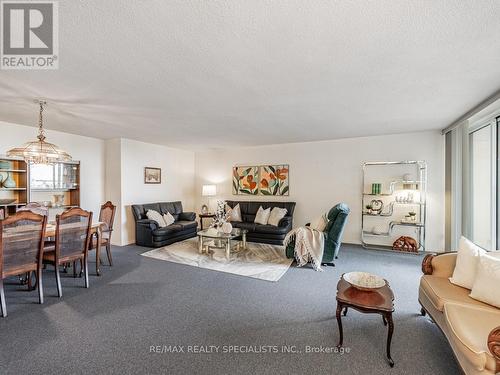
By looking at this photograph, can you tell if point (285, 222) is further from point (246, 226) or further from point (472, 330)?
point (472, 330)

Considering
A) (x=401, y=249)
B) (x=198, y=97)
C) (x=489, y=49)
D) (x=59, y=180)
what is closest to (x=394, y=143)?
(x=401, y=249)

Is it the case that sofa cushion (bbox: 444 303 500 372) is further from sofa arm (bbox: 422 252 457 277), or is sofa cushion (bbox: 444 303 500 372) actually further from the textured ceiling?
the textured ceiling

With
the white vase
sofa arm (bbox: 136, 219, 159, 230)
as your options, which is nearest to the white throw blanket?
the white vase

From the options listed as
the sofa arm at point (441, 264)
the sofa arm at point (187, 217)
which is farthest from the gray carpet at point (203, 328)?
the sofa arm at point (187, 217)

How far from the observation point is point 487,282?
1.84 m

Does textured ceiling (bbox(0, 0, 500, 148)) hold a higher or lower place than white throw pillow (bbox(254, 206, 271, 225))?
higher

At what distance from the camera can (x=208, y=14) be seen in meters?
1.52

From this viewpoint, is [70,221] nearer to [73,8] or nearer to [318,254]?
[73,8]

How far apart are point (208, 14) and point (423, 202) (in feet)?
16.9

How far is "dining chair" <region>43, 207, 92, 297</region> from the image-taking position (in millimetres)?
2902

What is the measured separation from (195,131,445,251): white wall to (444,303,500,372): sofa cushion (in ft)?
12.3

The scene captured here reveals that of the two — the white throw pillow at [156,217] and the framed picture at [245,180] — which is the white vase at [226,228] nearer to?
the white throw pillow at [156,217]

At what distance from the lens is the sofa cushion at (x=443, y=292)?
190cm

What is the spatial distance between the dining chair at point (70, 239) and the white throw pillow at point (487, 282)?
162 inches
